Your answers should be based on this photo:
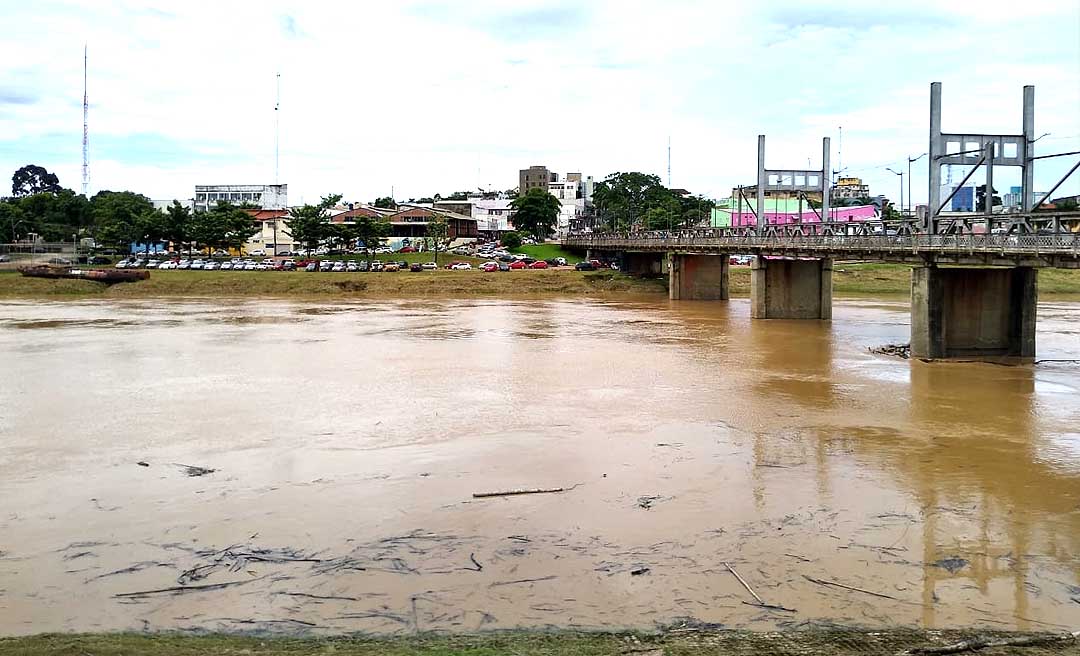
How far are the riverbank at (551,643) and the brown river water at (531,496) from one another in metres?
0.47

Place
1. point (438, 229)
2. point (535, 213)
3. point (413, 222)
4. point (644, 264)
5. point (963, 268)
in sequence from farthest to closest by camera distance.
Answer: point (535, 213) → point (413, 222) → point (438, 229) → point (644, 264) → point (963, 268)

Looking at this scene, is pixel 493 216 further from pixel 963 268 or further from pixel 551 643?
pixel 551 643

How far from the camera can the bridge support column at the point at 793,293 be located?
199 feet

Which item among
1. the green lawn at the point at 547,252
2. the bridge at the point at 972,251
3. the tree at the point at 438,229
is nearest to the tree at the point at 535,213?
the tree at the point at 438,229

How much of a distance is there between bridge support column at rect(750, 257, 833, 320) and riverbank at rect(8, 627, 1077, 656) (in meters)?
50.6

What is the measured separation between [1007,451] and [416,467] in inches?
512

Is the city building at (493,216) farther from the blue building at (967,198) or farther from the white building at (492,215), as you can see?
the blue building at (967,198)

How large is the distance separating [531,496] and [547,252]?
10297cm

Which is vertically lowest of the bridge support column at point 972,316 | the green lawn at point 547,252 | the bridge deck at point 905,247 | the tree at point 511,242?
the bridge support column at point 972,316

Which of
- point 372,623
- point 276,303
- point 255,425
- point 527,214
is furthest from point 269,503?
point 527,214

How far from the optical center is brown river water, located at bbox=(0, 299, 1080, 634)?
40.8ft

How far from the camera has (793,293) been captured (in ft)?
200

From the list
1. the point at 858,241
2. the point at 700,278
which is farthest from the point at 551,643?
the point at 700,278

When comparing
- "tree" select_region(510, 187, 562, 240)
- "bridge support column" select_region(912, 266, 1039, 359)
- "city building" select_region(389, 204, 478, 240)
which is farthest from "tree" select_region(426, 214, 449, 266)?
"bridge support column" select_region(912, 266, 1039, 359)
